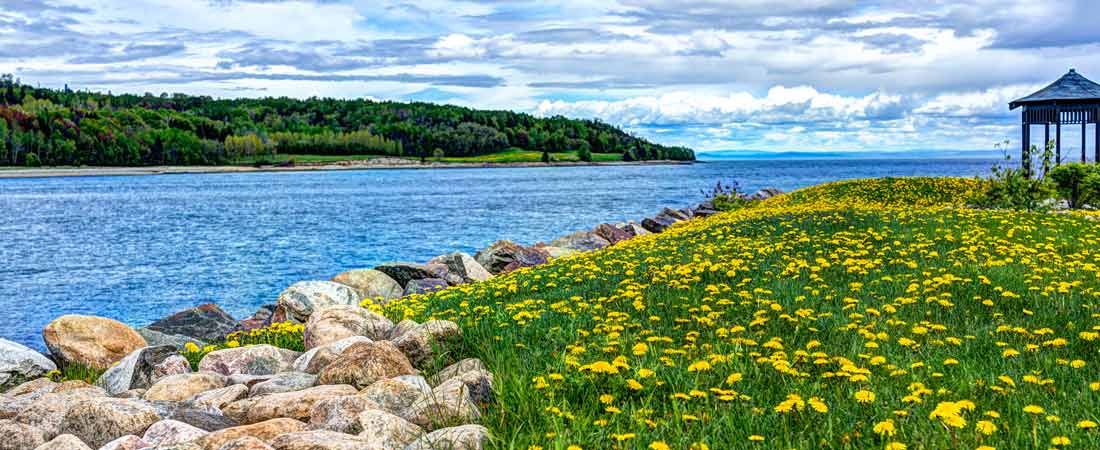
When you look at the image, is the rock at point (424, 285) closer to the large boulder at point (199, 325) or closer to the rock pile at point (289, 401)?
the large boulder at point (199, 325)

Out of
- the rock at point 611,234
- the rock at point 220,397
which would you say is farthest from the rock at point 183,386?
the rock at point 611,234

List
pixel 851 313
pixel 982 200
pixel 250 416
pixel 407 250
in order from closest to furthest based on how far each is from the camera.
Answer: pixel 250 416 < pixel 851 313 < pixel 982 200 < pixel 407 250

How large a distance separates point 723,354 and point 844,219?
12967 mm

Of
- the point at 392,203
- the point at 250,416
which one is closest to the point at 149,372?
the point at 250,416

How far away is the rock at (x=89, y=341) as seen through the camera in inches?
498

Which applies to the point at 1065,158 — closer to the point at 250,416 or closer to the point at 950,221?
the point at 950,221

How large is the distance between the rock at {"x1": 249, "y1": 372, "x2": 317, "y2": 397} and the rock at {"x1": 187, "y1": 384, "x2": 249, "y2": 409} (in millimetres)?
132

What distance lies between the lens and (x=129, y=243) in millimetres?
43562

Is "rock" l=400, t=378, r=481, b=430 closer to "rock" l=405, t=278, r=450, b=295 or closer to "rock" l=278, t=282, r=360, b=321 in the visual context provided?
"rock" l=278, t=282, r=360, b=321

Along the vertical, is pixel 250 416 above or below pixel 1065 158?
below

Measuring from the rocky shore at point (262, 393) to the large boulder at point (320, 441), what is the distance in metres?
0.01

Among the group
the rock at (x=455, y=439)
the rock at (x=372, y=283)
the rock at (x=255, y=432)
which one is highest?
the rock at (x=455, y=439)

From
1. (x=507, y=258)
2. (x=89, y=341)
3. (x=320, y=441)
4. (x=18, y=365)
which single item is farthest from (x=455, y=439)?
(x=507, y=258)

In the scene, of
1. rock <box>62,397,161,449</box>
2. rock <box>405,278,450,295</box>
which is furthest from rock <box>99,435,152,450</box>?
rock <box>405,278,450,295</box>
